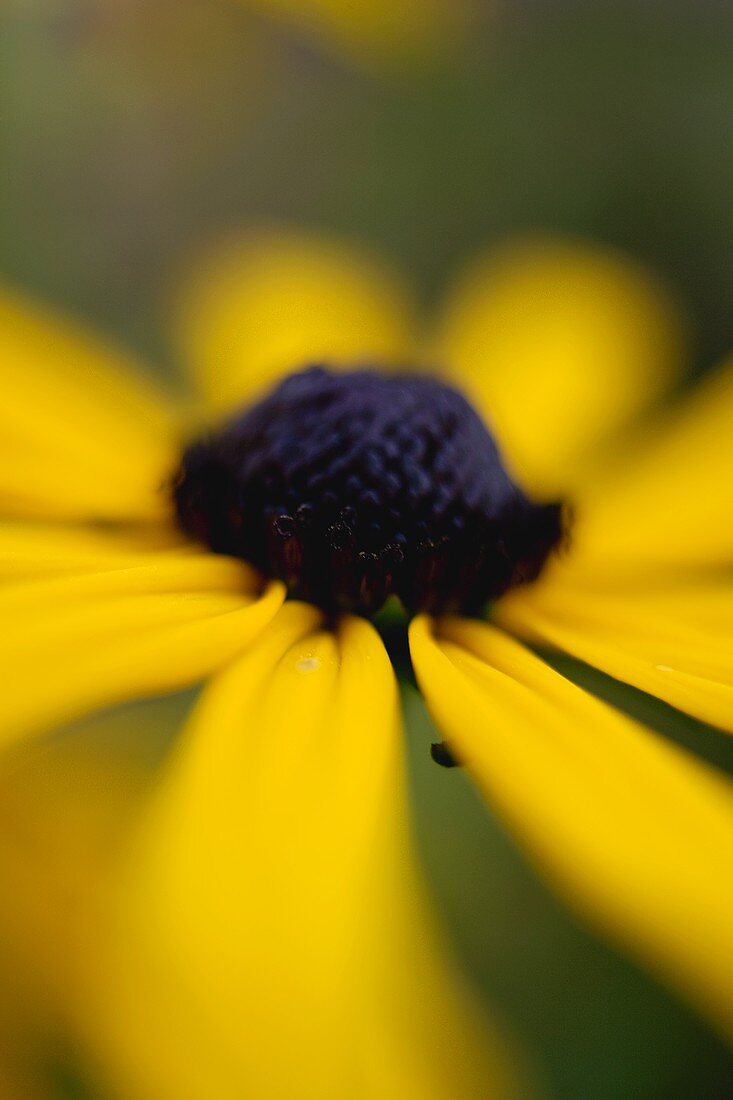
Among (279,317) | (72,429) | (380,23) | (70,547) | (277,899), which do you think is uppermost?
(380,23)

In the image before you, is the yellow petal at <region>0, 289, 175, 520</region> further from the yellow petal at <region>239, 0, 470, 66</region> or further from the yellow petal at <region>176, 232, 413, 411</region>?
the yellow petal at <region>239, 0, 470, 66</region>

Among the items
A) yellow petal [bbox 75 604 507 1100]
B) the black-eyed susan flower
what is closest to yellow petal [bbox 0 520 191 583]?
the black-eyed susan flower

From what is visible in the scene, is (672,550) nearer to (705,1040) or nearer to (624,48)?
(705,1040)

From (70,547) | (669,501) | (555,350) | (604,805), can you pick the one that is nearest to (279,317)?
(555,350)

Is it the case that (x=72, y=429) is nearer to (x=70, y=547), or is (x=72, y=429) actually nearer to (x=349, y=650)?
(x=70, y=547)

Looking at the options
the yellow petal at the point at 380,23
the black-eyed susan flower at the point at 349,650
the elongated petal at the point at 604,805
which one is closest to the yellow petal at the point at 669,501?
the black-eyed susan flower at the point at 349,650

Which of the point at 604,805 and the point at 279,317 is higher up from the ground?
the point at 279,317

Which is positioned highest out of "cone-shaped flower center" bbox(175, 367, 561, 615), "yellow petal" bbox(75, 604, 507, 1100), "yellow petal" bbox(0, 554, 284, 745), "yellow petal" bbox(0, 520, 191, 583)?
"cone-shaped flower center" bbox(175, 367, 561, 615)
